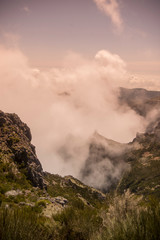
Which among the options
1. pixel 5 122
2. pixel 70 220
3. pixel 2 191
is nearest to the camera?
pixel 70 220

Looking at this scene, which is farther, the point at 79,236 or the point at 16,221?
the point at 79,236

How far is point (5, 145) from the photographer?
56.1 m

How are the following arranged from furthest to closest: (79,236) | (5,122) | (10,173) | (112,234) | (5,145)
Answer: (5,122)
(5,145)
(10,173)
(79,236)
(112,234)

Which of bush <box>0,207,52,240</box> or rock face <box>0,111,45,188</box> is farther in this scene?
rock face <box>0,111,45,188</box>

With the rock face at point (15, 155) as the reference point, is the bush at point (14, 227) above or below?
below

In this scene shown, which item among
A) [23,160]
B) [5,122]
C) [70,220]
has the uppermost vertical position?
[5,122]

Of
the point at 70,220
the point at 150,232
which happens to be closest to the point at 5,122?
the point at 70,220

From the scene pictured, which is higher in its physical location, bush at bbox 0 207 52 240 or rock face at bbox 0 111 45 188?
rock face at bbox 0 111 45 188

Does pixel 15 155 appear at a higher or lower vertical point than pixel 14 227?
higher

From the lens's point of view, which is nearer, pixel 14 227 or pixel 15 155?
pixel 14 227

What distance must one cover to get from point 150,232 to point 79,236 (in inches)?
358

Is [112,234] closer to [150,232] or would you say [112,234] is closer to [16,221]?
[150,232]

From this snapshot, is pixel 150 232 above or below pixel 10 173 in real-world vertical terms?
below

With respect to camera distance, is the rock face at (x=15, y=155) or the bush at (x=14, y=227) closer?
the bush at (x=14, y=227)
